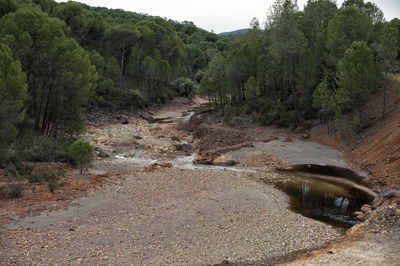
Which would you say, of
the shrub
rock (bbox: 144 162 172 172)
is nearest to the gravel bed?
the shrub

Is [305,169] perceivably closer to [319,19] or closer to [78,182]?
[78,182]

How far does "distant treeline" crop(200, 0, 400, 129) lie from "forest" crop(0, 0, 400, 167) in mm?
134

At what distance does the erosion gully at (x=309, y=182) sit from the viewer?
60.2ft

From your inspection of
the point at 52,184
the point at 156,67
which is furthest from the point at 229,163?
the point at 156,67

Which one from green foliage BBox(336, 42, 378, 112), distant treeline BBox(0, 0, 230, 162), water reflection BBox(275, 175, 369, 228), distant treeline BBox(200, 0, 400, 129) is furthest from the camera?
distant treeline BBox(200, 0, 400, 129)

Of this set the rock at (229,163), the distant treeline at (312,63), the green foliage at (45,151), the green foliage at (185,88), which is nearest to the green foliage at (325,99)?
the distant treeline at (312,63)

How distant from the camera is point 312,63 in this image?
44.7 meters

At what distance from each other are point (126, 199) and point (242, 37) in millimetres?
55789

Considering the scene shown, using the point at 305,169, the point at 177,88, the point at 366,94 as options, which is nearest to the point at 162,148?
the point at 305,169

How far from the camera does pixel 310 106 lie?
45.1 m

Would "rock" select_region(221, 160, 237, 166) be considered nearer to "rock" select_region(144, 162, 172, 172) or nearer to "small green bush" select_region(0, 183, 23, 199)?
"rock" select_region(144, 162, 172, 172)

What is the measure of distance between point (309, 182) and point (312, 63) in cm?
2481

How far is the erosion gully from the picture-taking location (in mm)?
18344

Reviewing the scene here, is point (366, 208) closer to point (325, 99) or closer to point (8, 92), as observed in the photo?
point (325, 99)
